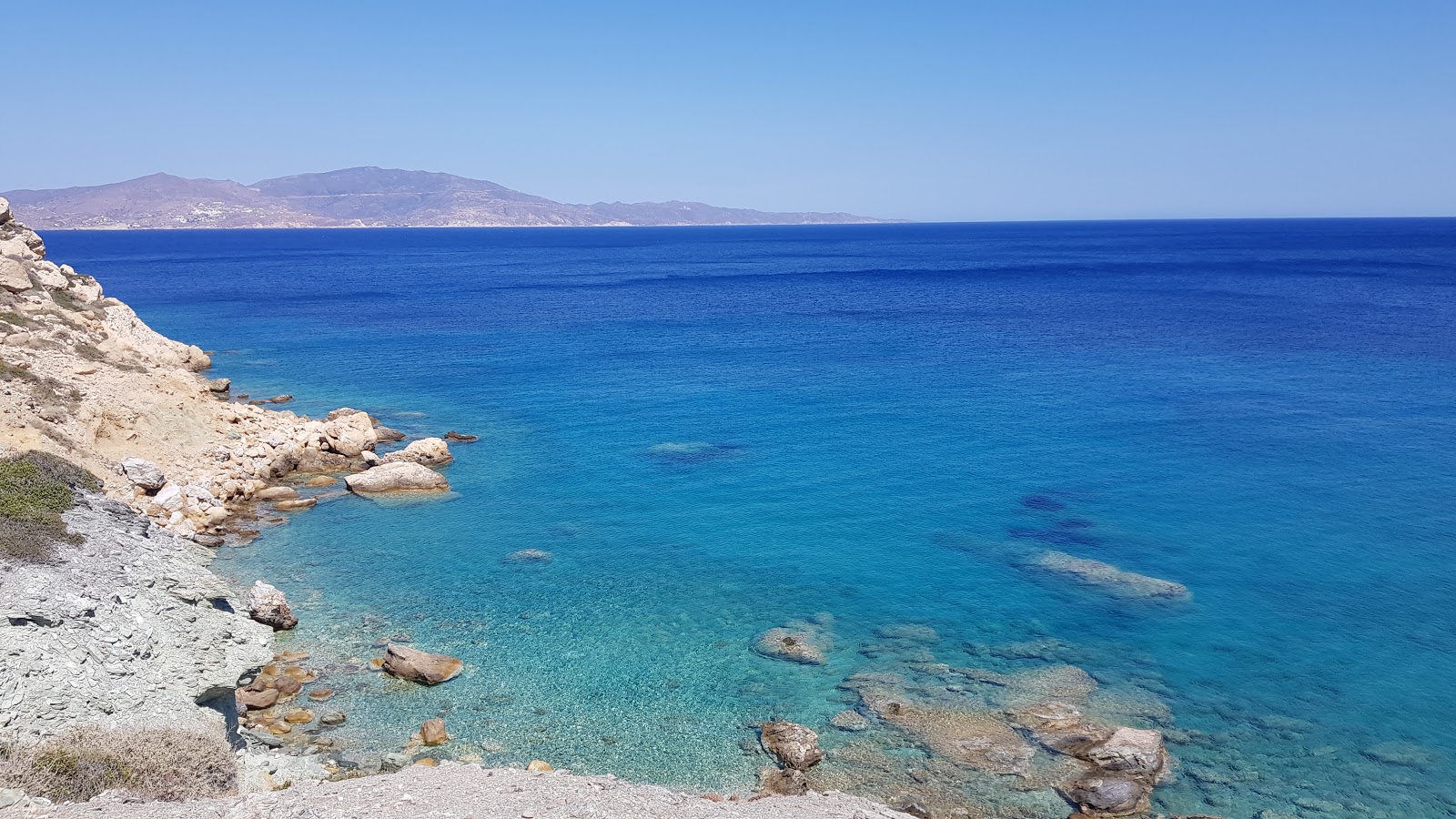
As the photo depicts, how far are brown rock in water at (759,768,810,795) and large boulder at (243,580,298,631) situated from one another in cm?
1469

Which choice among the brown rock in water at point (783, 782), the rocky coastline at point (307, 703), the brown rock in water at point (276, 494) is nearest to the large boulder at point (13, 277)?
the rocky coastline at point (307, 703)

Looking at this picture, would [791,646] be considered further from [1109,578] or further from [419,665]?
[1109,578]

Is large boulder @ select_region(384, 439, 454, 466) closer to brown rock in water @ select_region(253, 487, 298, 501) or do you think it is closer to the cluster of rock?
brown rock in water @ select_region(253, 487, 298, 501)

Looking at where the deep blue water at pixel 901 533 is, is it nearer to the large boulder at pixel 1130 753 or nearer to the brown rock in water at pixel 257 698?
the large boulder at pixel 1130 753

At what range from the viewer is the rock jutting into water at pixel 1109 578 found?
29.6 m

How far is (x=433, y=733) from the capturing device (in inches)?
859

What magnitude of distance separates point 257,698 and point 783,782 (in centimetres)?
1277

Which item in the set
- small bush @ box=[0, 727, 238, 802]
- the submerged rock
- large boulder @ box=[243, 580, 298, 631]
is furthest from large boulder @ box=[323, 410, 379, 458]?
small bush @ box=[0, 727, 238, 802]

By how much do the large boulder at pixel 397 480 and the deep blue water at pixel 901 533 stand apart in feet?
3.55

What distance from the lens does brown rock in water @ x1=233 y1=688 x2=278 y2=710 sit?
22734mm

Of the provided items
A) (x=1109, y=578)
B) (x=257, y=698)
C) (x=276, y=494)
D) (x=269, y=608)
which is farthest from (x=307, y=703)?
(x=1109, y=578)

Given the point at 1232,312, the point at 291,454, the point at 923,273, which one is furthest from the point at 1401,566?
the point at 923,273

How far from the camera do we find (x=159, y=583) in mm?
21172

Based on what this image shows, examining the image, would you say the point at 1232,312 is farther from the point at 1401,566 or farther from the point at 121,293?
the point at 121,293
